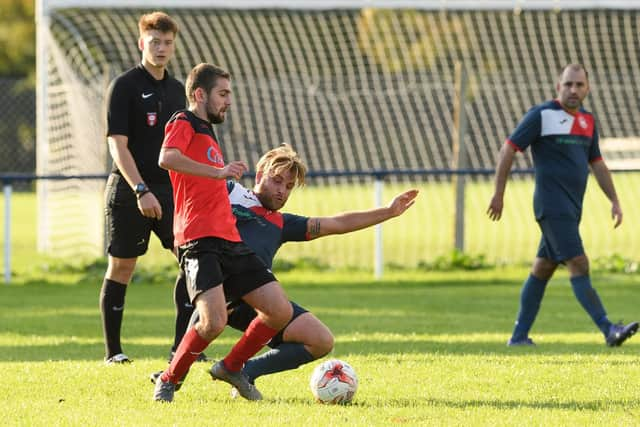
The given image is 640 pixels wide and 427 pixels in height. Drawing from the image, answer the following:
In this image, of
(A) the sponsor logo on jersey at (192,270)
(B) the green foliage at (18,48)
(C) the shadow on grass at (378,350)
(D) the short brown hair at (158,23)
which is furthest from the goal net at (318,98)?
(B) the green foliage at (18,48)

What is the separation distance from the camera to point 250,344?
6.01m

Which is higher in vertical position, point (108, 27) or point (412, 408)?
point (108, 27)

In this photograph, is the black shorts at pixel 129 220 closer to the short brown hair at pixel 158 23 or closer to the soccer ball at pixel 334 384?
the short brown hair at pixel 158 23

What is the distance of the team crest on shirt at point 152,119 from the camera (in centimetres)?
737

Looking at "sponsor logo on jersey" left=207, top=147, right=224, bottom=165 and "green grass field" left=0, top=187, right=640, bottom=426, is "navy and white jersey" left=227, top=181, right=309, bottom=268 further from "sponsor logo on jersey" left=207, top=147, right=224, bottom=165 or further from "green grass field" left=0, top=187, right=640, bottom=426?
"green grass field" left=0, top=187, right=640, bottom=426

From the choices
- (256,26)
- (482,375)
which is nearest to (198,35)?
(256,26)

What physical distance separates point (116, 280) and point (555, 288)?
255 inches

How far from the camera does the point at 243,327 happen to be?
6445 mm

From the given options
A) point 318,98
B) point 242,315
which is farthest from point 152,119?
point 318,98

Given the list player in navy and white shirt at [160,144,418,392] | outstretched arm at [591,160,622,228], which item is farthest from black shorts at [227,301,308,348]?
outstretched arm at [591,160,622,228]

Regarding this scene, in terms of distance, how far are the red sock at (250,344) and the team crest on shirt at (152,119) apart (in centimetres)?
187

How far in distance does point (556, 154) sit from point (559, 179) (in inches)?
7.2

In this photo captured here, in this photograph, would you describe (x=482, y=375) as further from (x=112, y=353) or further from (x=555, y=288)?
(x=555, y=288)

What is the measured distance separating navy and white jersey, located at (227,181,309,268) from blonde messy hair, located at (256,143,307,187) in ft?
0.74
